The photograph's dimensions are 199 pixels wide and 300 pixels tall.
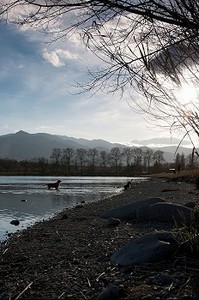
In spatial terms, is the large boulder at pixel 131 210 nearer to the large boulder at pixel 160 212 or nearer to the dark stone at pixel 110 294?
the large boulder at pixel 160 212

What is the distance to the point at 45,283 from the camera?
5.82 meters

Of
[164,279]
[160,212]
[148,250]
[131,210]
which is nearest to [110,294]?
[164,279]

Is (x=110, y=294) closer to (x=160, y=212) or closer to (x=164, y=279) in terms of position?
(x=164, y=279)

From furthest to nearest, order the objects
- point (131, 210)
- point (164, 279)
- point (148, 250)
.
→ point (131, 210) < point (148, 250) < point (164, 279)

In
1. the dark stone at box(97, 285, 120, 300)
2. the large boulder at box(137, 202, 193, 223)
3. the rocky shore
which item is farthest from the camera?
the large boulder at box(137, 202, 193, 223)

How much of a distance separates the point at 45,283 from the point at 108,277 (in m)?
0.87

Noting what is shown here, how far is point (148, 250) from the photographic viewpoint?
20.6 feet

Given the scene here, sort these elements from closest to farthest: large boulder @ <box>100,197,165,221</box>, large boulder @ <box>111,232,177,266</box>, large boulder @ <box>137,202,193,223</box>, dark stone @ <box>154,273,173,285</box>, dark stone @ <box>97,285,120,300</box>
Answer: dark stone @ <box>97,285,120,300</box> → dark stone @ <box>154,273,173,285</box> → large boulder @ <box>111,232,177,266</box> → large boulder @ <box>137,202,193,223</box> → large boulder @ <box>100,197,165,221</box>

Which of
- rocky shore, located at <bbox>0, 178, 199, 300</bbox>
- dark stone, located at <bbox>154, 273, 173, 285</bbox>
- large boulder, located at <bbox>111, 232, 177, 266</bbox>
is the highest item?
large boulder, located at <bbox>111, 232, 177, 266</bbox>

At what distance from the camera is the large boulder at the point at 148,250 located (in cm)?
613

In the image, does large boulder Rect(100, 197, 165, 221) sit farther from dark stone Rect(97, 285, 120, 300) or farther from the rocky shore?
dark stone Rect(97, 285, 120, 300)

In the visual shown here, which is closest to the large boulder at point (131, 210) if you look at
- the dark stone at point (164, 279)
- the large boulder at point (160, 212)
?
the large boulder at point (160, 212)

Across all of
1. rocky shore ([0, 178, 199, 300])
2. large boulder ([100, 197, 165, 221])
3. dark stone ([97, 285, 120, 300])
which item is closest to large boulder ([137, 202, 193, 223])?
large boulder ([100, 197, 165, 221])

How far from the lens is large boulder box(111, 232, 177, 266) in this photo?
613 cm
